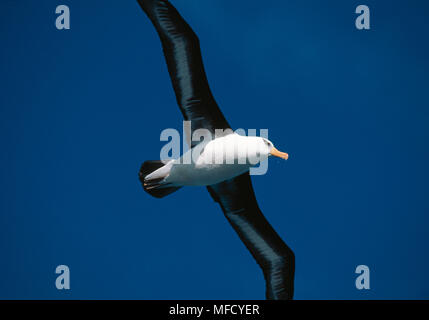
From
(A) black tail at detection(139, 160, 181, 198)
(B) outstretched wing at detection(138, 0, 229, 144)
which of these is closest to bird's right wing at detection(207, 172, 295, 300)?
(A) black tail at detection(139, 160, 181, 198)

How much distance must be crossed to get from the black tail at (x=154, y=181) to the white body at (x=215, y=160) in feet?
0.14

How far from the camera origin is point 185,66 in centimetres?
1157

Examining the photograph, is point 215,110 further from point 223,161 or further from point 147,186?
point 147,186

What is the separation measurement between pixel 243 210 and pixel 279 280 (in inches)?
71.6

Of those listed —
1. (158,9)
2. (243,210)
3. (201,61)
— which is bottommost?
(243,210)

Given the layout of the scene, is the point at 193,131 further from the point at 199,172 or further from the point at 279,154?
the point at 279,154

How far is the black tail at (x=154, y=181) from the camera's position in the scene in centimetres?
1190

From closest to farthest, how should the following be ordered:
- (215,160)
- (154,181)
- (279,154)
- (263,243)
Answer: (215,160), (154,181), (279,154), (263,243)

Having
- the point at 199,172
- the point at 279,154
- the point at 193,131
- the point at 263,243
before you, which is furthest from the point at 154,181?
the point at 263,243

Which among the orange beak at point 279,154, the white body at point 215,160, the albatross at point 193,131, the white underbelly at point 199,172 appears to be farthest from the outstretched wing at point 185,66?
the orange beak at point 279,154

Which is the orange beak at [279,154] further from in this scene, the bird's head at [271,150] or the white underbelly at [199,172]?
the white underbelly at [199,172]

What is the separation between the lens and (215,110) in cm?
1191

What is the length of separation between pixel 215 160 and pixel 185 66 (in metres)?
1.88
